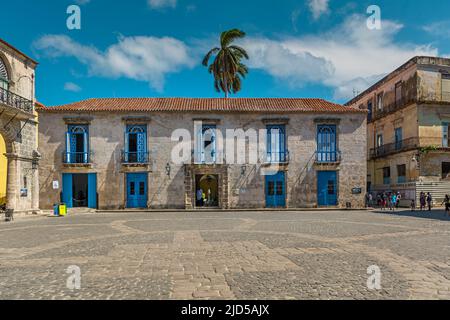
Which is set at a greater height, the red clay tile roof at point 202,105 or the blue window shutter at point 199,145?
the red clay tile roof at point 202,105

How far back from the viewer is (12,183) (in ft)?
59.0

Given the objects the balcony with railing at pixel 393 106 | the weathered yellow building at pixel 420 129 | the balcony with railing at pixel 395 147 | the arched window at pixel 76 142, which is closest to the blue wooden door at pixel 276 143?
the weathered yellow building at pixel 420 129

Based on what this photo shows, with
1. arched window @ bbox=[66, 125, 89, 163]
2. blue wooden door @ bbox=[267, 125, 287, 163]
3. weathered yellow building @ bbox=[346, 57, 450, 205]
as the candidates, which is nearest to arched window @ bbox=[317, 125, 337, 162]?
blue wooden door @ bbox=[267, 125, 287, 163]

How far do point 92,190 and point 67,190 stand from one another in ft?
5.35

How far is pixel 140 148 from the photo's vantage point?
75.5ft

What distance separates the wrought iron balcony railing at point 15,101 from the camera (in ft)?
55.3

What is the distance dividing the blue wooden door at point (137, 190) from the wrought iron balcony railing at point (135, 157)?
0.89 metres

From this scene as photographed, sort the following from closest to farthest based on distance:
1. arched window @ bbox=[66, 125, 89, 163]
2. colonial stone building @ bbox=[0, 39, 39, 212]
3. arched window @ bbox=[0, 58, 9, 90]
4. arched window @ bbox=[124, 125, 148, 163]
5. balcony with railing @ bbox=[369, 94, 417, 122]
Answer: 1. arched window @ bbox=[0, 58, 9, 90]
2. colonial stone building @ bbox=[0, 39, 39, 212]
3. arched window @ bbox=[66, 125, 89, 163]
4. arched window @ bbox=[124, 125, 148, 163]
5. balcony with railing @ bbox=[369, 94, 417, 122]

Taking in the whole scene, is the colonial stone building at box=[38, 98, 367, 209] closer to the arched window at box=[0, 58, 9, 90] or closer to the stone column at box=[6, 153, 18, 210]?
the stone column at box=[6, 153, 18, 210]

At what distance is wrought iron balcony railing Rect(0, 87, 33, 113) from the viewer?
1684 centimetres

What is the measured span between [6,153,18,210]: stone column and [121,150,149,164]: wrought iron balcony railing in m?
6.46

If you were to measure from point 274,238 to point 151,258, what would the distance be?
12.9ft

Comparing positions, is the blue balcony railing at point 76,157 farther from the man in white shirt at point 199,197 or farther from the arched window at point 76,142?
the man in white shirt at point 199,197

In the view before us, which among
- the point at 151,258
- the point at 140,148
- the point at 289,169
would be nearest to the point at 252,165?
the point at 289,169
